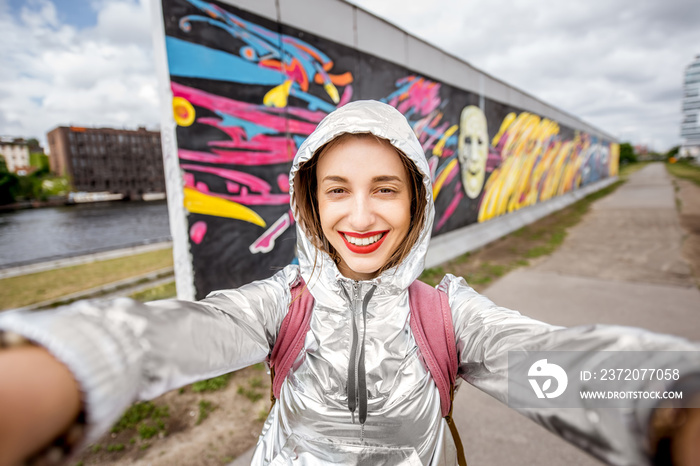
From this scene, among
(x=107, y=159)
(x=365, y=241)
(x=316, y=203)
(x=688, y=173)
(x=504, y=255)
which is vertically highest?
(x=107, y=159)

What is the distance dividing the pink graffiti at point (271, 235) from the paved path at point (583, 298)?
7.77 ft

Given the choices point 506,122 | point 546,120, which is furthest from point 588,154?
point 506,122

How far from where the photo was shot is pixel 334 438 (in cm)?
105

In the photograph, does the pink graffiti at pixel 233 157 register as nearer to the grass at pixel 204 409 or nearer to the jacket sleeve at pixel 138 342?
the grass at pixel 204 409

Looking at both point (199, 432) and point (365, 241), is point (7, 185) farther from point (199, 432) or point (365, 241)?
point (365, 241)

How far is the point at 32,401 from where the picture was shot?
0.48 metres

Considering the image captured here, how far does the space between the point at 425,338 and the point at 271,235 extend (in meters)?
2.83

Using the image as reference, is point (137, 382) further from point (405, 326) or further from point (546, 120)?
point (546, 120)

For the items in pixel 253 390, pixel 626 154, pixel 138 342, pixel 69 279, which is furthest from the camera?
pixel 626 154

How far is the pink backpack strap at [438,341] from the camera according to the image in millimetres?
1085

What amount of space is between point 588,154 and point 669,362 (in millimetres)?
23825

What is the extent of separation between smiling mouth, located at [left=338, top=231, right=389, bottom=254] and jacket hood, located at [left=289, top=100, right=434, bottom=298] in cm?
9

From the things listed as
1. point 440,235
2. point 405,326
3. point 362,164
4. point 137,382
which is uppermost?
point 362,164

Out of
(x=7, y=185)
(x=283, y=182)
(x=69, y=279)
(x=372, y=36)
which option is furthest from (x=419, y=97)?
(x=7, y=185)
